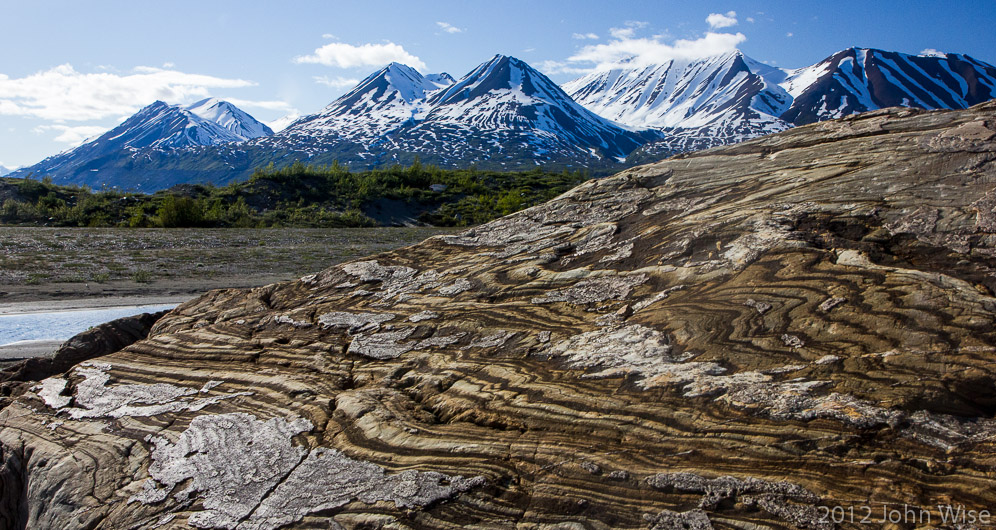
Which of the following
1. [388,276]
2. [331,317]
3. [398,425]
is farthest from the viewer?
[388,276]

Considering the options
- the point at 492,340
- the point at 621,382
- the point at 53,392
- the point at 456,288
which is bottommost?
the point at 53,392

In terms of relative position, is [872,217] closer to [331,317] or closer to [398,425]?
[398,425]

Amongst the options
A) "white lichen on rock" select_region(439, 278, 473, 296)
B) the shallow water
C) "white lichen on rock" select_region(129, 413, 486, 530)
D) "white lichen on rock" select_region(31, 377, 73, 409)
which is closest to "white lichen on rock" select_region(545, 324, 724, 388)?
"white lichen on rock" select_region(129, 413, 486, 530)

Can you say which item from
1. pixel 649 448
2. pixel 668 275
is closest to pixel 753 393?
pixel 649 448

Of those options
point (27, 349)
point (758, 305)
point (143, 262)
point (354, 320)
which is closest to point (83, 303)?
point (27, 349)

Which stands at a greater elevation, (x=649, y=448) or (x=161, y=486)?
(x=649, y=448)

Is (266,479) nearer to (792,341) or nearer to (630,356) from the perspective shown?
(630,356)
